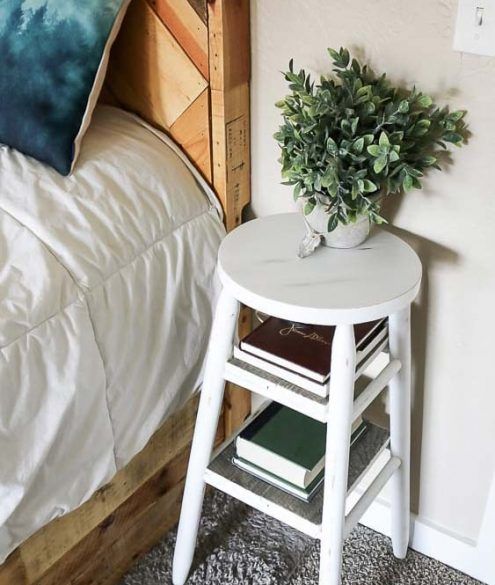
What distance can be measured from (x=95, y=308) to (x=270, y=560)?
0.66 metres

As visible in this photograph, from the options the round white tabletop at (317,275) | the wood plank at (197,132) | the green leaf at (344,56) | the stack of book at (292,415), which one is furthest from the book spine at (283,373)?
the green leaf at (344,56)

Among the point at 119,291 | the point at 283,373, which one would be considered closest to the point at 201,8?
the point at 119,291

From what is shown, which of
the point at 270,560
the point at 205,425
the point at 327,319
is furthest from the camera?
the point at 270,560

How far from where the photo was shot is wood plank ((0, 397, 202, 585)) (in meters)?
1.13

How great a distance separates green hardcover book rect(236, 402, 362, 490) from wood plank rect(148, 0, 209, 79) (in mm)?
570

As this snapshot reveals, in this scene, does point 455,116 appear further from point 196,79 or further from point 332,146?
point 196,79

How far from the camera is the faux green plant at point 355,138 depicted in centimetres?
101

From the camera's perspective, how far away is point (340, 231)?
110 cm

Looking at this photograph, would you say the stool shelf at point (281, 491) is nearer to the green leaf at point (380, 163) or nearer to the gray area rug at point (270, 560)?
the gray area rug at point (270, 560)

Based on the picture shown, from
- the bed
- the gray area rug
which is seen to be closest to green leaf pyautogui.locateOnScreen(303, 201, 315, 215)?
the bed

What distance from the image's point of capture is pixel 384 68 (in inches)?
43.2

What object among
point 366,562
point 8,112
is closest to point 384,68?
point 8,112

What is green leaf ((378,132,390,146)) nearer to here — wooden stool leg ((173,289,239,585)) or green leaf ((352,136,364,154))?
green leaf ((352,136,364,154))

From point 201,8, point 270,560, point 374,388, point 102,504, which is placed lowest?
point 270,560
